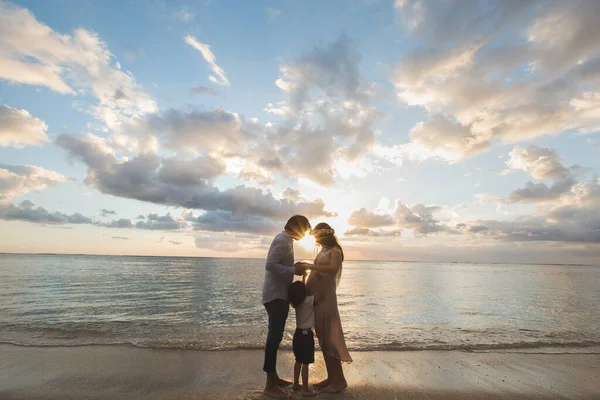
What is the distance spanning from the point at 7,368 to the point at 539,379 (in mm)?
10491

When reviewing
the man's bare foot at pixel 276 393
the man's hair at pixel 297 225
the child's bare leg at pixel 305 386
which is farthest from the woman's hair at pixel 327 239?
the man's bare foot at pixel 276 393

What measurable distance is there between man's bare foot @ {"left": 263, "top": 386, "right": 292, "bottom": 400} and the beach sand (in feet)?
0.71

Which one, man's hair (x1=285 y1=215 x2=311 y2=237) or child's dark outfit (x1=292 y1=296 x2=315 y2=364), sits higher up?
man's hair (x1=285 y1=215 x2=311 y2=237)

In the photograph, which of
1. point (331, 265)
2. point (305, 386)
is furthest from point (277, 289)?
point (305, 386)

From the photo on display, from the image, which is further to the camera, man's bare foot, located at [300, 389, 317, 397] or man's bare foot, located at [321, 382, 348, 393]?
man's bare foot, located at [321, 382, 348, 393]

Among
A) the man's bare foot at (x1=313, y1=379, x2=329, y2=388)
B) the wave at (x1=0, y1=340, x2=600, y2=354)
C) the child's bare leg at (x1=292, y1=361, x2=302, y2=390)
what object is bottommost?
the wave at (x1=0, y1=340, x2=600, y2=354)

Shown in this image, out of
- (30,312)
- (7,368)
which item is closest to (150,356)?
(7,368)

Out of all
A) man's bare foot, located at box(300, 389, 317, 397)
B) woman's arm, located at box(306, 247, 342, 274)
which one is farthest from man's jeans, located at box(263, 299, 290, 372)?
woman's arm, located at box(306, 247, 342, 274)

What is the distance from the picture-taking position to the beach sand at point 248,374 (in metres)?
5.05

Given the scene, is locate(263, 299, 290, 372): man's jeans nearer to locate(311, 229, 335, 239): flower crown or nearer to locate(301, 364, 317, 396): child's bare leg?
locate(301, 364, 317, 396): child's bare leg

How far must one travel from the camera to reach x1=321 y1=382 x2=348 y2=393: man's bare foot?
484cm

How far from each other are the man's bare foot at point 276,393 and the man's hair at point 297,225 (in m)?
2.34

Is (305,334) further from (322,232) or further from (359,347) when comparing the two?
(359,347)

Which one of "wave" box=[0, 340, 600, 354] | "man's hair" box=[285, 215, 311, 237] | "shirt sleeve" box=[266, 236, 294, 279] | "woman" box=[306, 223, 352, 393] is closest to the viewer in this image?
"shirt sleeve" box=[266, 236, 294, 279]
